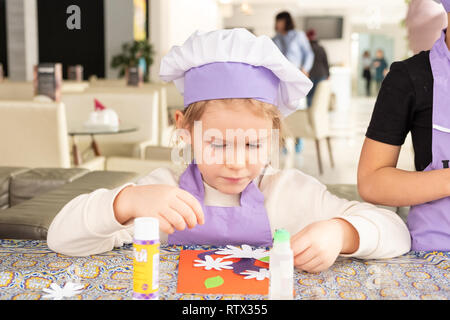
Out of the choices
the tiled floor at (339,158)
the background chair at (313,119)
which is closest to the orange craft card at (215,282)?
the tiled floor at (339,158)

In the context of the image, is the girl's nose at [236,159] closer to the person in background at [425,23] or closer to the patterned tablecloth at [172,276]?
the patterned tablecloth at [172,276]

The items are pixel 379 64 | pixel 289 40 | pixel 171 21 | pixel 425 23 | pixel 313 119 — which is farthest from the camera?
pixel 379 64

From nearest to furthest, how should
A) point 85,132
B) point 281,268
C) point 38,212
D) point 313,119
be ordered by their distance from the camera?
point 281,268 < point 38,212 < point 85,132 < point 313,119

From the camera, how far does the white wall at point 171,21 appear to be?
36.7 ft

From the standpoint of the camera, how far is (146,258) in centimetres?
73

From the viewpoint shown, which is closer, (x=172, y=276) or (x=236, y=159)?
(x=172, y=276)

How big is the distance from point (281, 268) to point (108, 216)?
1.12 ft

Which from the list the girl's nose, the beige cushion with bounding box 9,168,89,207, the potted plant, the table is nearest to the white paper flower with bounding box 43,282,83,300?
the girl's nose

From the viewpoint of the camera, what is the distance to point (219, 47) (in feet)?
3.28

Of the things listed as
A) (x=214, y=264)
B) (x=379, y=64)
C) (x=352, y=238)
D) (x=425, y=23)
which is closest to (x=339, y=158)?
(x=425, y=23)

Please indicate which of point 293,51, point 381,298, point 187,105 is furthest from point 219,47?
point 293,51

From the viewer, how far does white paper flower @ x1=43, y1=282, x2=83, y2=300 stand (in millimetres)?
772

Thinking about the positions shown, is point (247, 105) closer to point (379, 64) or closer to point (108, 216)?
point (108, 216)

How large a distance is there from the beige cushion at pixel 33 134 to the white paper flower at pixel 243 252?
8.51 ft
